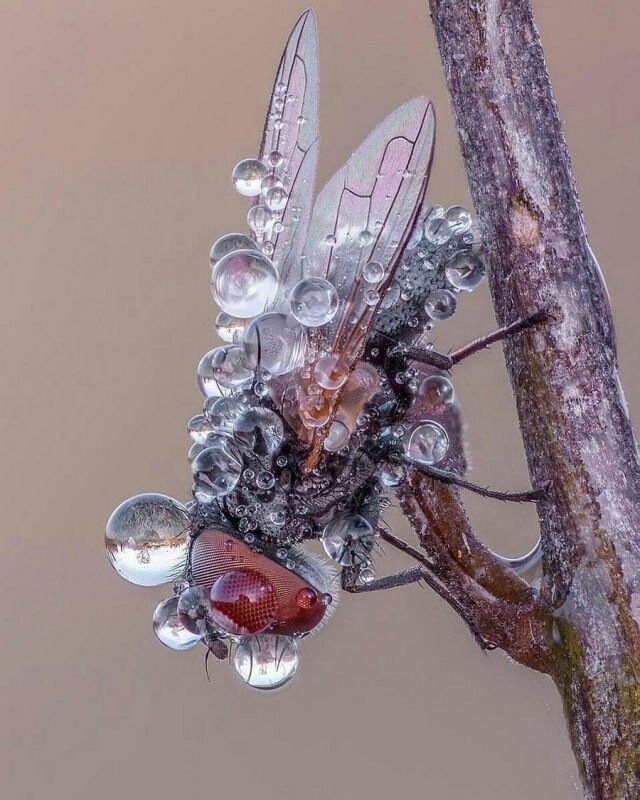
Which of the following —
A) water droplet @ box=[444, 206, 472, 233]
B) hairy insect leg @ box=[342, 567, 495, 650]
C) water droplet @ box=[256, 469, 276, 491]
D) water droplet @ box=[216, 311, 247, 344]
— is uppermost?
water droplet @ box=[444, 206, 472, 233]

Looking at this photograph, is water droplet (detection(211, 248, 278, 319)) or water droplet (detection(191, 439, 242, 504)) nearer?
water droplet (detection(211, 248, 278, 319))

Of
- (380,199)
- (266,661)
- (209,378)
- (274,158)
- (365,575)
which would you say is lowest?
(266,661)

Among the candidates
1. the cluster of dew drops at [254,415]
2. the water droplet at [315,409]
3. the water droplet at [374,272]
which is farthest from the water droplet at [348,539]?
the water droplet at [374,272]

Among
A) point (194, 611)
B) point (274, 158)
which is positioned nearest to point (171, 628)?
point (194, 611)

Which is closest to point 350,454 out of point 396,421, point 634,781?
point 396,421

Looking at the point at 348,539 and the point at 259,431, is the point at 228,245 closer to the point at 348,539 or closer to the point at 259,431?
the point at 259,431

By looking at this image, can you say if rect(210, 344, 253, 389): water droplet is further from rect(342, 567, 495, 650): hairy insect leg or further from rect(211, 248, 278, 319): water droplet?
rect(342, 567, 495, 650): hairy insect leg

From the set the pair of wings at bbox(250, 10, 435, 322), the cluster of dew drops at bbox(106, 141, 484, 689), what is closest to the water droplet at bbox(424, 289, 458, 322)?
the cluster of dew drops at bbox(106, 141, 484, 689)

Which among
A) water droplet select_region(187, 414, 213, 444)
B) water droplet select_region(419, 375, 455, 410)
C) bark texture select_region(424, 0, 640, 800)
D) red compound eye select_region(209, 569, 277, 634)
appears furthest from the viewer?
water droplet select_region(419, 375, 455, 410)

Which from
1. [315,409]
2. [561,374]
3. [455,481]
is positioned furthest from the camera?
[455,481]
